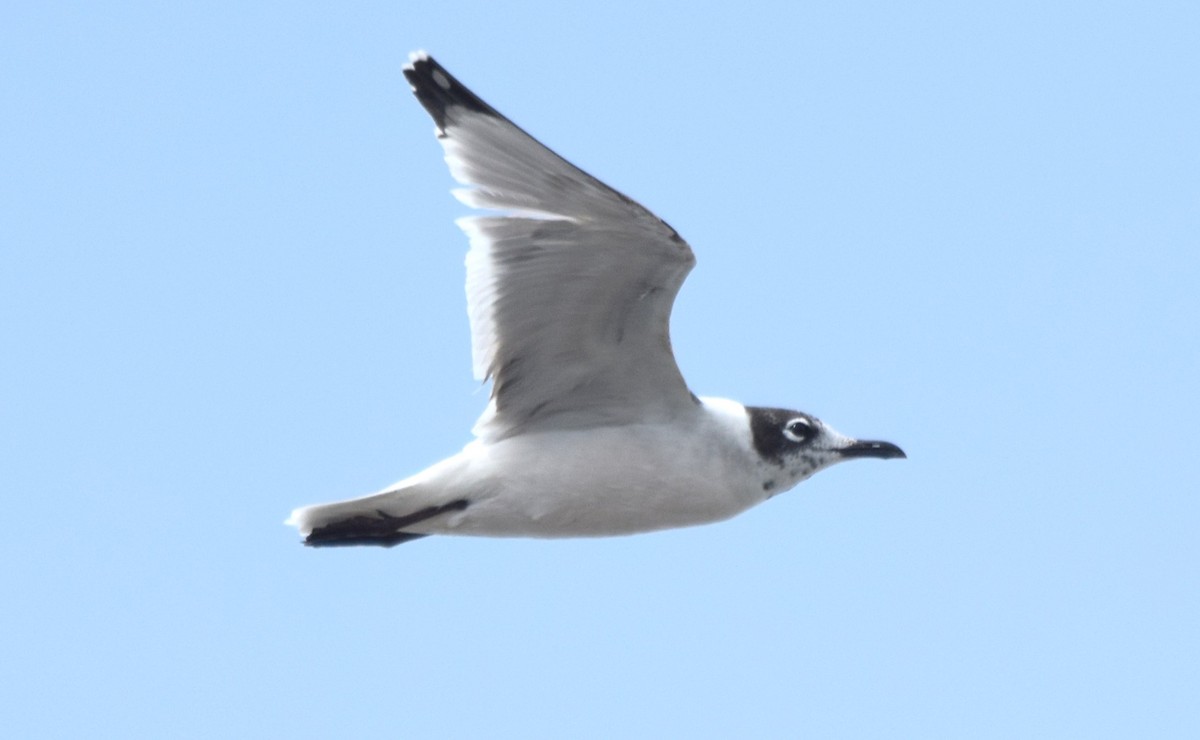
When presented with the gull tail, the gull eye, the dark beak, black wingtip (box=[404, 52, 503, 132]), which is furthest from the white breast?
black wingtip (box=[404, 52, 503, 132])

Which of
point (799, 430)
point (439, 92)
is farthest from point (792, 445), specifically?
point (439, 92)

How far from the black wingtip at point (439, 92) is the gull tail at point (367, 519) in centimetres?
187

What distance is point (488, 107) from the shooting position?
29.6 feet

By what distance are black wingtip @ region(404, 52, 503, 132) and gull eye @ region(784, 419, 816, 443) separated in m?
2.34

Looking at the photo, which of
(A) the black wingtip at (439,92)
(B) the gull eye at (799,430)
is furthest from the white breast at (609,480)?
(A) the black wingtip at (439,92)

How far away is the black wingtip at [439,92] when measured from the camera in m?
9.02

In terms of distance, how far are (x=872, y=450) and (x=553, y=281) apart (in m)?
2.22

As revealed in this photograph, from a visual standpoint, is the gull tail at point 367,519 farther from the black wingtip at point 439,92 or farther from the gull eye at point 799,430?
the black wingtip at point 439,92

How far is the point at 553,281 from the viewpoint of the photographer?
9.53 metres

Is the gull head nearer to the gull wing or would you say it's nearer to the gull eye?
the gull eye

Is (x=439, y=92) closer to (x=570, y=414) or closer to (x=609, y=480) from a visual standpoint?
(x=570, y=414)

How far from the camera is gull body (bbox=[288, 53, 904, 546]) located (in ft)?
30.3

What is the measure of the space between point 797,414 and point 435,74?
8.72 feet

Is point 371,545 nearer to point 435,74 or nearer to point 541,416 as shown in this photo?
point 541,416
